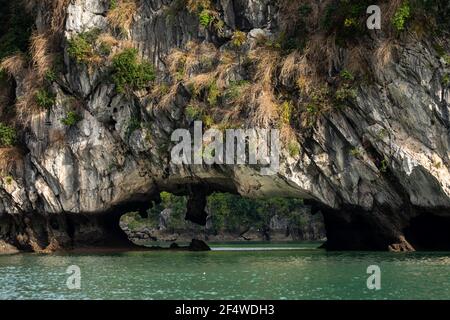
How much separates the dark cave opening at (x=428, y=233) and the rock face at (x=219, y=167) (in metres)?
0.06

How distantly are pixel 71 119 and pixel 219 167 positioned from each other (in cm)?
729

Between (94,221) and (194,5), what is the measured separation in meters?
11.7

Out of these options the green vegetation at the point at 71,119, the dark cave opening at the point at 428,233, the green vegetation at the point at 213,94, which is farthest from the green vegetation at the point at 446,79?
the green vegetation at the point at 71,119

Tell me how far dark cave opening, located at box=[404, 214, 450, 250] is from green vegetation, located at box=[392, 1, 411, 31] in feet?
28.8

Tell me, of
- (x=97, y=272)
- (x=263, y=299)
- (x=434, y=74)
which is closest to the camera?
(x=263, y=299)

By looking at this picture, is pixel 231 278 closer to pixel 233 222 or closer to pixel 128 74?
pixel 128 74

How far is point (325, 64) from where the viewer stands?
28672 millimetres

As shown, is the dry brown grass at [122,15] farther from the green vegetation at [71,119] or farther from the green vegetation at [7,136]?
the green vegetation at [7,136]

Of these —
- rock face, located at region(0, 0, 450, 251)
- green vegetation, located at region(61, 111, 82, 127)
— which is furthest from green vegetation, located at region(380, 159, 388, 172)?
green vegetation, located at region(61, 111, 82, 127)

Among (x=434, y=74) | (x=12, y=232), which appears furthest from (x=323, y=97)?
(x=12, y=232)

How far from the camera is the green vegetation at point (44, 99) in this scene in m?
33.1

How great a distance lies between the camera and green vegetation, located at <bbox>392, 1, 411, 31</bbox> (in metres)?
26.2

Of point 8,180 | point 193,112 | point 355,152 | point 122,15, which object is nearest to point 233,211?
point 8,180

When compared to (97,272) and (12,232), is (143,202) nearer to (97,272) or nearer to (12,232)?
(12,232)
